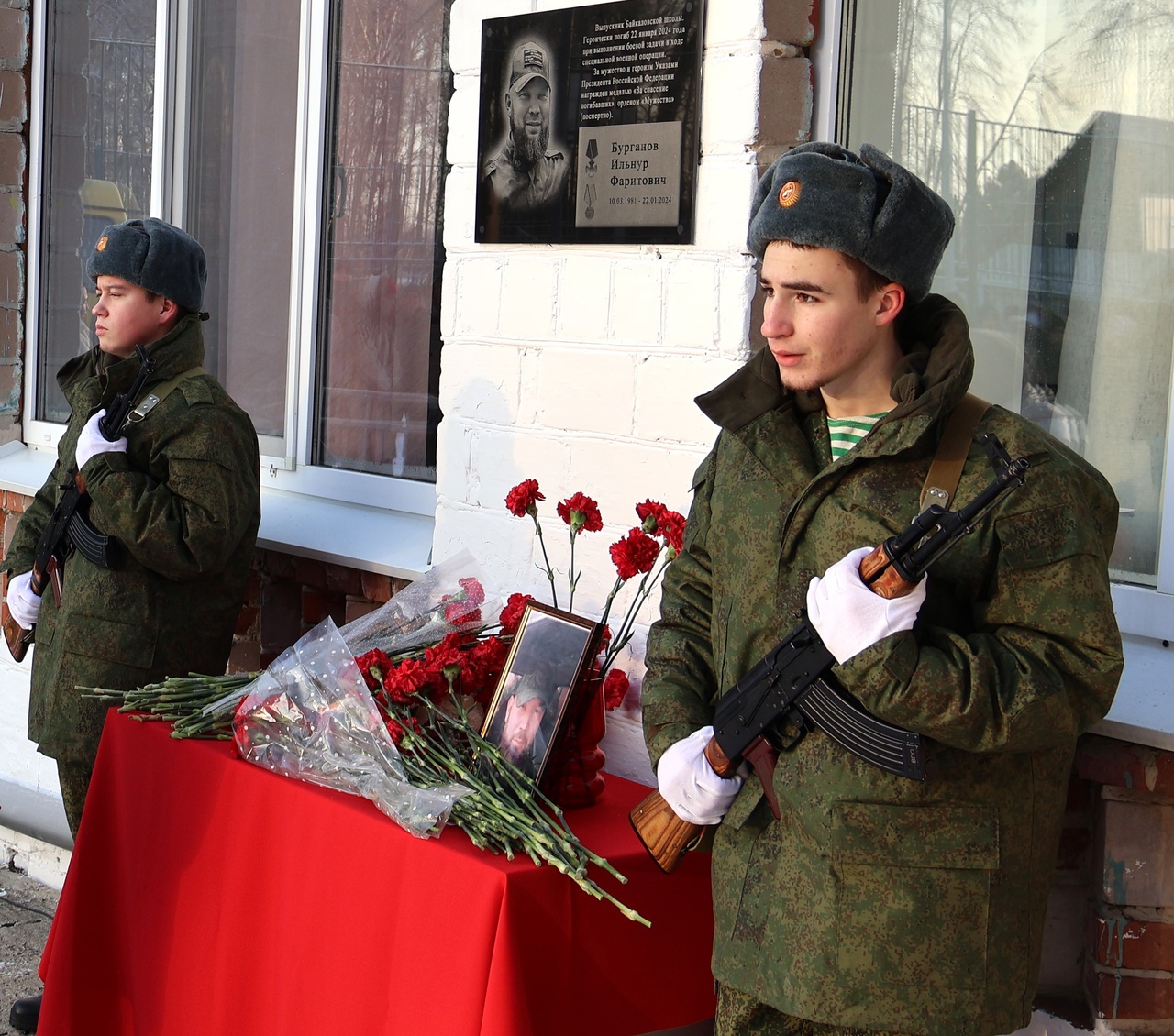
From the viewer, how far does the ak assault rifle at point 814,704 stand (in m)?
1.57

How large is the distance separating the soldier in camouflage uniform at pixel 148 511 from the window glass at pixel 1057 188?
4.65ft

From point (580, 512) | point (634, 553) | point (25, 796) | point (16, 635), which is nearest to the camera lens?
point (634, 553)

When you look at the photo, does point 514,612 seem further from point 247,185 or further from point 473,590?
point 247,185

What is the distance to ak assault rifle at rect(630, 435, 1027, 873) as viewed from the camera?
1574mm

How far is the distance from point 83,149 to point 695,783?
3.58 m

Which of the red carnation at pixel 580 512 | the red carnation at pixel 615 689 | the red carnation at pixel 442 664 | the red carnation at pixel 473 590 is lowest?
the red carnation at pixel 615 689

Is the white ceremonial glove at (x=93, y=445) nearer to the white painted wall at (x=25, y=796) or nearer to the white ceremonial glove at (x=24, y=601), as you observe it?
the white ceremonial glove at (x=24, y=601)

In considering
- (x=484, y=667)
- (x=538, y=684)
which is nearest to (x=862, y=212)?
(x=538, y=684)

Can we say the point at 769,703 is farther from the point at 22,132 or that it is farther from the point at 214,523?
the point at 22,132

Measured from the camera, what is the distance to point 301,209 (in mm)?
3830

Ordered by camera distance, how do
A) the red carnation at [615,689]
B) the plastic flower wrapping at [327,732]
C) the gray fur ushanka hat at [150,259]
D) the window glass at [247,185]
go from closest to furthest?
the plastic flower wrapping at [327,732], the red carnation at [615,689], the gray fur ushanka hat at [150,259], the window glass at [247,185]

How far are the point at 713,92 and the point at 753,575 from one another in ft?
3.30

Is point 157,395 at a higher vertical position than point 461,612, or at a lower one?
higher

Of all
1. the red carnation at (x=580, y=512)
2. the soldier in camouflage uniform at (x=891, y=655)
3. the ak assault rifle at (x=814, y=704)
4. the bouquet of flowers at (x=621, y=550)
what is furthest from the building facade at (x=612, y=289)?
the ak assault rifle at (x=814, y=704)
